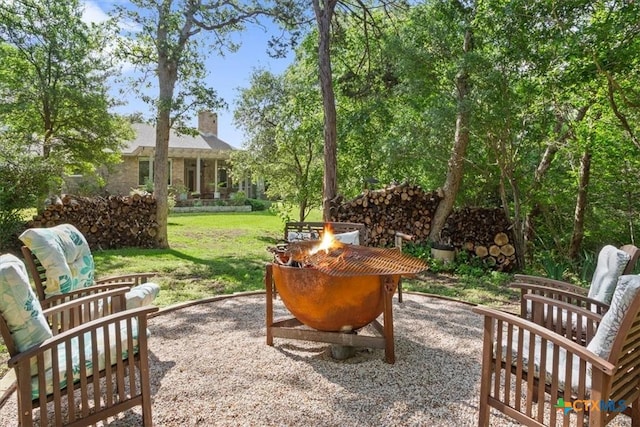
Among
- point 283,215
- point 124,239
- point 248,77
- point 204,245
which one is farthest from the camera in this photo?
point 248,77

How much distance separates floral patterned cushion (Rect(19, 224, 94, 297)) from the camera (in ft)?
8.49

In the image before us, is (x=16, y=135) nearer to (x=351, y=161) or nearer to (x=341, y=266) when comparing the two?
(x=351, y=161)

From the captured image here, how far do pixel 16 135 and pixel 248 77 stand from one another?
25.0 feet

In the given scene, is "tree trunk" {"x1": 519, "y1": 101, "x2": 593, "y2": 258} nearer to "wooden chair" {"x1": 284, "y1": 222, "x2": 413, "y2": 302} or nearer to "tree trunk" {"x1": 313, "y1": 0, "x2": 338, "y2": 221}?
"wooden chair" {"x1": 284, "y1": 222, "x2": 413, "y2": 302}

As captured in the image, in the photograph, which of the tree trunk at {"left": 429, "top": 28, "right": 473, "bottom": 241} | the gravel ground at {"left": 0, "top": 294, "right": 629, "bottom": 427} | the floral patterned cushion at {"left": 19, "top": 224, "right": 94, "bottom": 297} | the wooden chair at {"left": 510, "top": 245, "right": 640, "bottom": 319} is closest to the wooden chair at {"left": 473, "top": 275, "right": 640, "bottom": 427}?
the gravel ground at {"left": 0, "top": 294, "right": 629, "bottom": 427}

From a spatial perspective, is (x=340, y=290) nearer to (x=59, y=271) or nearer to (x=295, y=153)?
(x=59, y=271)

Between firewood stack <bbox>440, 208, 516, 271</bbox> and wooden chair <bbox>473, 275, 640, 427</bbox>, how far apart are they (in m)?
4.63

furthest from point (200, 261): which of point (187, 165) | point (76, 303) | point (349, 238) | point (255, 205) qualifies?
point (187, 165)

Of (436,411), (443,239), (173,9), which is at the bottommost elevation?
(436,411)

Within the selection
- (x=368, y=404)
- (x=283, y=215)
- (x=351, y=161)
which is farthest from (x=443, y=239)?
(x=368, y=404)

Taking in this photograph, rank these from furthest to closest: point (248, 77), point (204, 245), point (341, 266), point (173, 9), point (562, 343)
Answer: point (248, 77) → point (204, 245) → point (173, 9) → point (341, 266) → point (562, 343)

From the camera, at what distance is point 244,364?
2.81m

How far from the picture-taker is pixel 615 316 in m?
1.71

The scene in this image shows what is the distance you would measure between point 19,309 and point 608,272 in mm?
3189
